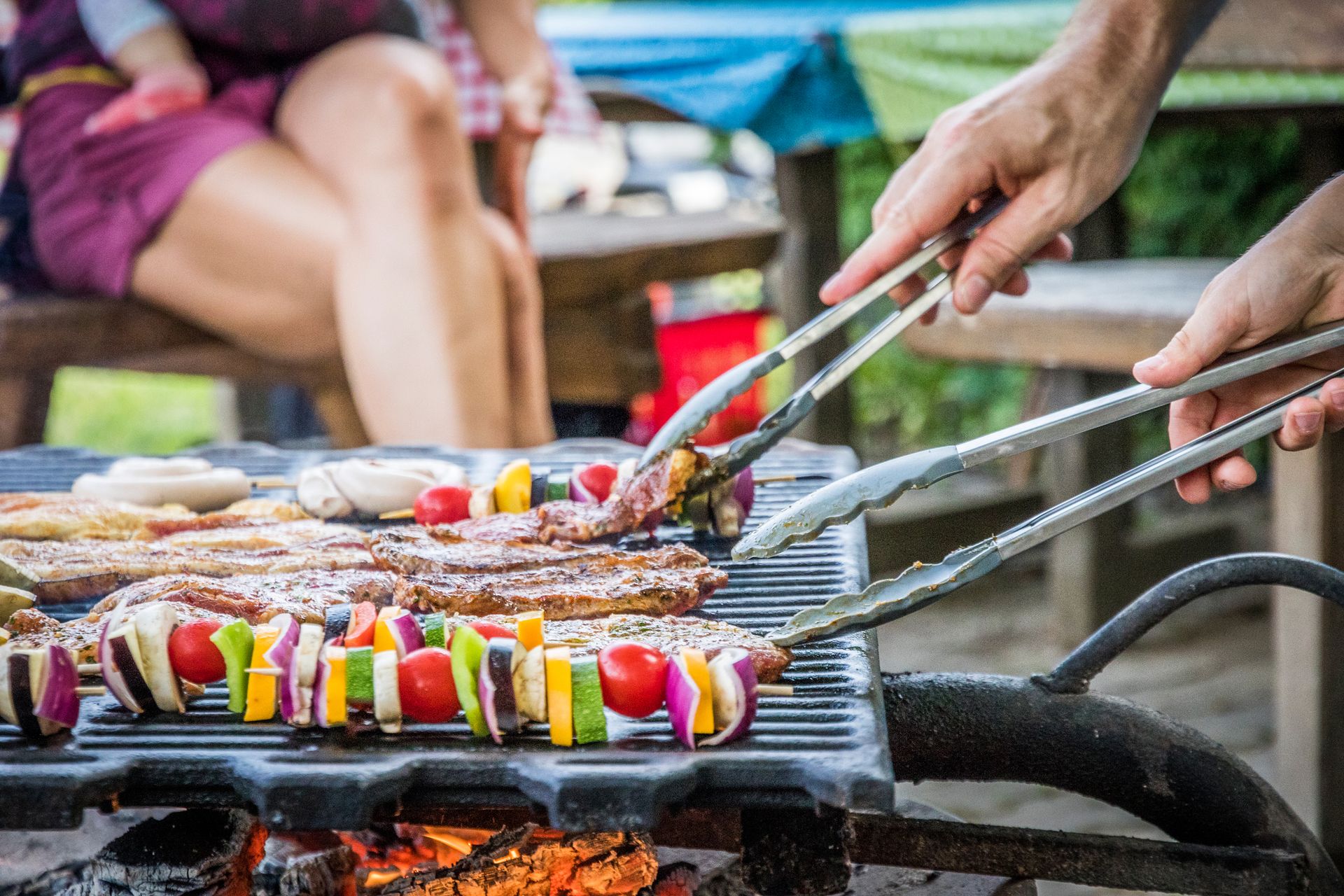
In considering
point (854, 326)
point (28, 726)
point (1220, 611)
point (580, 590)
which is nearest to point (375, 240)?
point (580, 590)

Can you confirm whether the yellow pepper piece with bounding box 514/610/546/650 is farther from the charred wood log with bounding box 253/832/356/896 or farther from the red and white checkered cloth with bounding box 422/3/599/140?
the red and white checkered cloth with bounding box 422/3/599/140

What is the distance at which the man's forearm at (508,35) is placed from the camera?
4.06 meters

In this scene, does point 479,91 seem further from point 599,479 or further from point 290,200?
point 599,479

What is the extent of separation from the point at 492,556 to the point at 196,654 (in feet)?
1.64

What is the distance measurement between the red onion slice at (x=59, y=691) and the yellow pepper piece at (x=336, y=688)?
27cm

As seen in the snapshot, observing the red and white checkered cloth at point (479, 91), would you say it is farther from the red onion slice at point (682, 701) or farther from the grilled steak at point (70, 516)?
the red onion slice at point (682, 701)

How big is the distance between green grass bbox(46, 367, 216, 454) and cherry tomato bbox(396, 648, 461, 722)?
635 cm

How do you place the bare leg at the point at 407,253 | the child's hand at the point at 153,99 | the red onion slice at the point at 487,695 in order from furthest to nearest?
the child's hand at the point at 153,99, the bare leg at the point at 407,253, the red onion slice at the point at 487,695

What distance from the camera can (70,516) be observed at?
6.87 ft

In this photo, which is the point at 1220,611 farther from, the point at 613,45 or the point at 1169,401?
the point at 1169,401

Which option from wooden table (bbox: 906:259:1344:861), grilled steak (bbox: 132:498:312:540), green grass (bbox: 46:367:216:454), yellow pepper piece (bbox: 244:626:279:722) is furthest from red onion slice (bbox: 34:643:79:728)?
green grass (bbox: 46:367:216:454)

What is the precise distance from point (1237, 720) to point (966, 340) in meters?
1.33

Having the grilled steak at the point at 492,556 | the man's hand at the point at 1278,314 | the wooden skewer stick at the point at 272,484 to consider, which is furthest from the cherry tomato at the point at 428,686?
the wooden skewer stick at the point at 272,484

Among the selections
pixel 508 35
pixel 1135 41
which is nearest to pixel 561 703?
pixel 1135 41
